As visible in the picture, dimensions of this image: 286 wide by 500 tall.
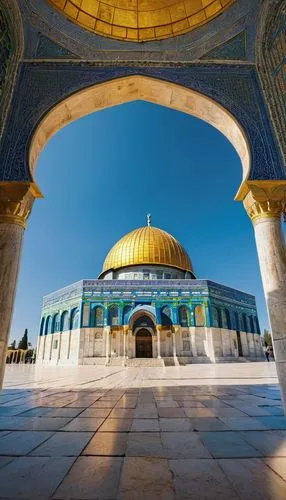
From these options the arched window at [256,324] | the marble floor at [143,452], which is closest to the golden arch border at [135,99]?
the marble floor at [143,452]

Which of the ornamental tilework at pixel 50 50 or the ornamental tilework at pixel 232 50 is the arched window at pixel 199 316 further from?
the ornamental tilework at pixel 50 50

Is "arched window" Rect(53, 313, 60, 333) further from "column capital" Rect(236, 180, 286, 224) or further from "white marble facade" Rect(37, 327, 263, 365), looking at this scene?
"column capital" Rect(236, 180, 286, 224)

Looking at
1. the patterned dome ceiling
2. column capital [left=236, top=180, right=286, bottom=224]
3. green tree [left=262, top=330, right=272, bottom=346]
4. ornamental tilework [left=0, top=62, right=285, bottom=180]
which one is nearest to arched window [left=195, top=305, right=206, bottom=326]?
ornamental tilework [left=0, top=62, right=285, bottom=180]

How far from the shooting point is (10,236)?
349 centimetres

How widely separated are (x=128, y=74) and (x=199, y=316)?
19.4 meters

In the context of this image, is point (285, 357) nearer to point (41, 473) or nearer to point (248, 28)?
point (41, 473)

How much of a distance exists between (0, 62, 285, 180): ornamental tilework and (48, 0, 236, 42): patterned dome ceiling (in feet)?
2.51

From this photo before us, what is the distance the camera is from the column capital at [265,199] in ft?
12.0

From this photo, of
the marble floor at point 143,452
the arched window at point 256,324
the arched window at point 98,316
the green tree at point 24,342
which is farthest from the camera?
the green tree at point 24,342

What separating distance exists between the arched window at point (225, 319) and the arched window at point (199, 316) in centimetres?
215

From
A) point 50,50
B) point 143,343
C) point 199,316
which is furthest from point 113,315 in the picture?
point 50,50

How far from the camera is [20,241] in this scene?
359cm

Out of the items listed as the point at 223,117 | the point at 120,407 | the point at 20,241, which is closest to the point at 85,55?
the point at 223,117

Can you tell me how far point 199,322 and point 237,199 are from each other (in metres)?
19.0
